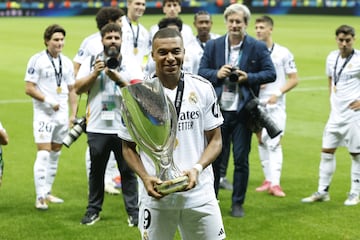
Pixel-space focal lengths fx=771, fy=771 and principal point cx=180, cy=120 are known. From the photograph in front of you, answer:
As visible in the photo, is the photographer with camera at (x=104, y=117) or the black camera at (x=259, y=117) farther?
the black camera at (x=259, y=117)

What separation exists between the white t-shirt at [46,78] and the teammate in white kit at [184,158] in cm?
432

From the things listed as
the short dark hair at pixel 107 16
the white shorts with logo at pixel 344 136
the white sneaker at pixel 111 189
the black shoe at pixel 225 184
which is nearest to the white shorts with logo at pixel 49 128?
the white sneaker at pixel 111 189

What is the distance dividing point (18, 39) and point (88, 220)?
24.2 m

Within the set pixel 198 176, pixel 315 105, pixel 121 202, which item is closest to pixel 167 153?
pixel 198 176

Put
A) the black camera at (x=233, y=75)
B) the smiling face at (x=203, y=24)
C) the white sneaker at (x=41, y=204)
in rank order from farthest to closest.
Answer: the smiling face at (x=203, y=24) → the white sneaker at (x=41, y=204) → the black camera at (x=233, y=75)

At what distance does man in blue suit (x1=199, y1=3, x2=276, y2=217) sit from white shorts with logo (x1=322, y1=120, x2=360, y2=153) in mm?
1241

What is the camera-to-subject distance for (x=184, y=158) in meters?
5.52

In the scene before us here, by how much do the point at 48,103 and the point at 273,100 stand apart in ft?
10.1

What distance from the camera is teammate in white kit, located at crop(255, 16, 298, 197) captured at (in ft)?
34.5

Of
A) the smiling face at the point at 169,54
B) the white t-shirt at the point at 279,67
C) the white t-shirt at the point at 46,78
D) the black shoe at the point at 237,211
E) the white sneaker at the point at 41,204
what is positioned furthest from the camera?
the white t-shirt at the point at 279,67

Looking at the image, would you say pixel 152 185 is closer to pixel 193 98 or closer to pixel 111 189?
pixel 193 98

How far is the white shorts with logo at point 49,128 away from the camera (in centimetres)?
957

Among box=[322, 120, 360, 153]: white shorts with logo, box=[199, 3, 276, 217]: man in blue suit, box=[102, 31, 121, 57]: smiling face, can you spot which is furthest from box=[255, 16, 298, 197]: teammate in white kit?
box=[102, 31, 121, 57]: smiling face

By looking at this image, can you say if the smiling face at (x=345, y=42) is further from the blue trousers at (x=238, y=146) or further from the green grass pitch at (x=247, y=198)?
the green grass pitch at (x=247, y=198)
